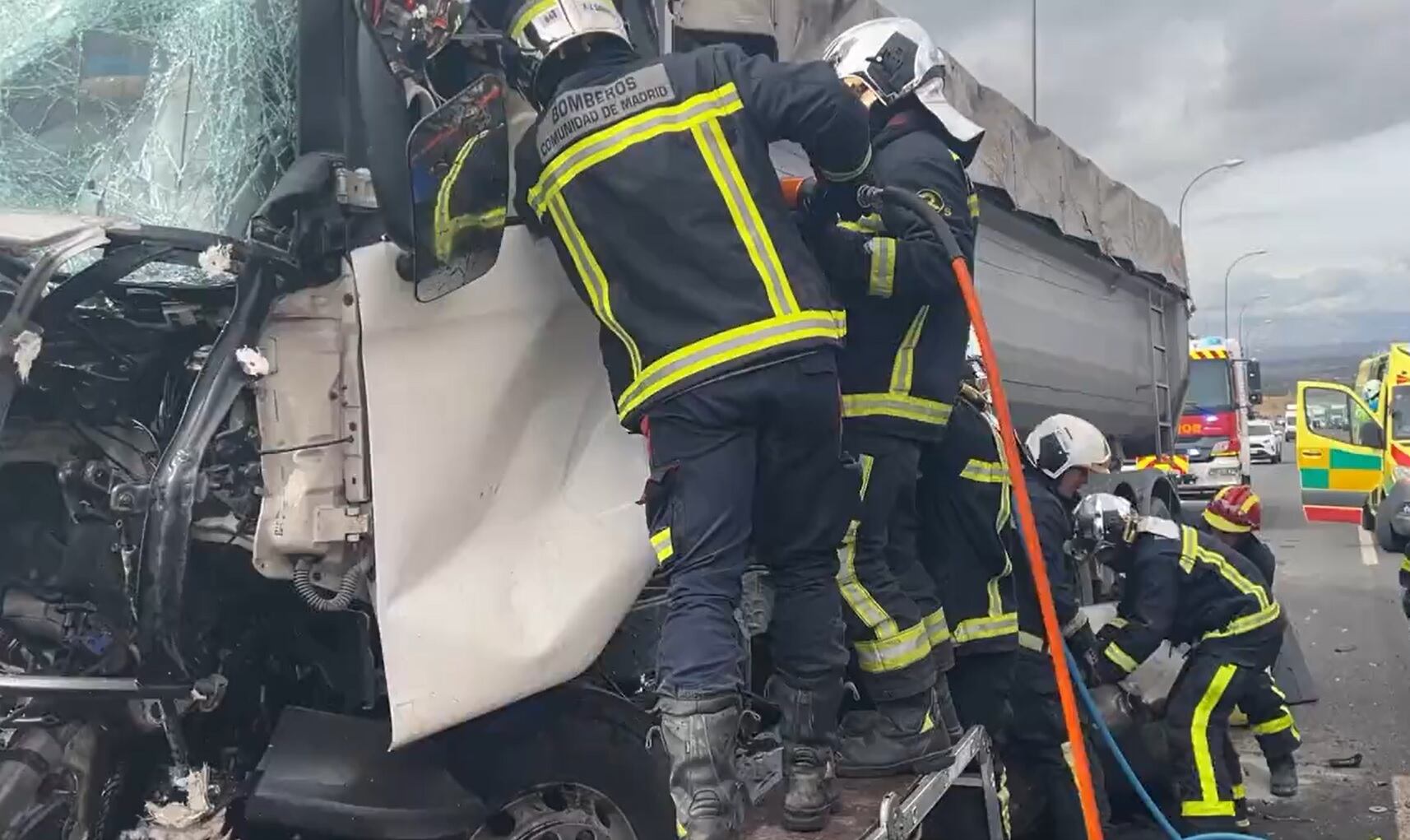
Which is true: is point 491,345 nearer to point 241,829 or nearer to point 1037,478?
point 241,829

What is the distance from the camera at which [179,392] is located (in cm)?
258

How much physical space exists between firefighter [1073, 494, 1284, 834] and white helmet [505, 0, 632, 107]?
3260mm

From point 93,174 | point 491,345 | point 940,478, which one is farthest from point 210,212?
point 940,478

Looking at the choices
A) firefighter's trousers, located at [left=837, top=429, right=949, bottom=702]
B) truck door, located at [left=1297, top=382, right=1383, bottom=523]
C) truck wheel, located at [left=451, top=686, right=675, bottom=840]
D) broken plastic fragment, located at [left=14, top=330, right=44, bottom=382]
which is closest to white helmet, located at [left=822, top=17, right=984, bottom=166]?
firefighter's trousers, located at [left=837, top=429, right=949, bottom=702]

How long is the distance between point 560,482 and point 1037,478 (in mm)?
3045

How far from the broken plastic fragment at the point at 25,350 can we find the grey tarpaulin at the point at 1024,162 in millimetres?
1901

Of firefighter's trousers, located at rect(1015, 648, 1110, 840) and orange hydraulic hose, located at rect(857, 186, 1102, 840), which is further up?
orange hydraulic hose, located at rect(857, 186, 1102, 840)

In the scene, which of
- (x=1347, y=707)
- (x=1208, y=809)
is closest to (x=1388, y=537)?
(x=1347, y=707)

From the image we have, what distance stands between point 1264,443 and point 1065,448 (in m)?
30.0

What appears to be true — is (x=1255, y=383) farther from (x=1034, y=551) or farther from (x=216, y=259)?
(x=216, y=259)

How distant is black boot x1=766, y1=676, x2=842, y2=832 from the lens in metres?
2.80

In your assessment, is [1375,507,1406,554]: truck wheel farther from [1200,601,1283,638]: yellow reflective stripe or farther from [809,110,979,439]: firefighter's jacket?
[809,110,979,439]: firefighter's jacket

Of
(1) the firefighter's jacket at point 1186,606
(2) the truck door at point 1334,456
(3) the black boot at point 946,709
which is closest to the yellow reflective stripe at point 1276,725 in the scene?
(1) the firefighter's jacket at point 1186,606

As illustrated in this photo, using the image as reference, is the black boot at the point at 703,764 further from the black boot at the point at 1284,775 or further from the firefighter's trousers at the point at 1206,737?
the black boot at the point at 1284,775
